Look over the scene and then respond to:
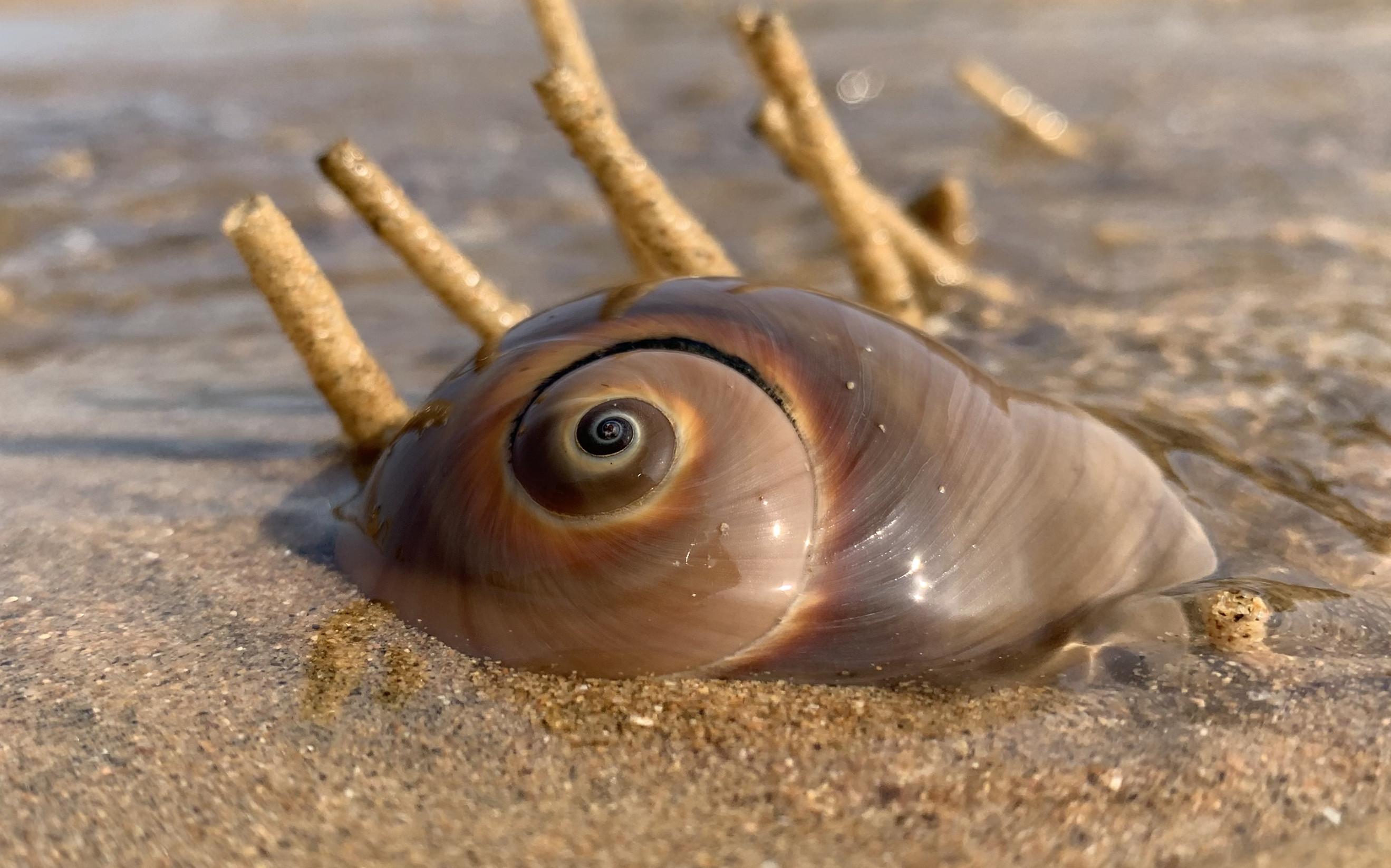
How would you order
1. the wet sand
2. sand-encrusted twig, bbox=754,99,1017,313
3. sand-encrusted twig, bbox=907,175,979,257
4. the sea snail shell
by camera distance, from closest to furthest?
1. the wet sand
2. the sea snail shell
3. sand-encrusted twig, bbox=754,99,1017,313
4. sand-encrusted twig, bbox=907,175,979,257

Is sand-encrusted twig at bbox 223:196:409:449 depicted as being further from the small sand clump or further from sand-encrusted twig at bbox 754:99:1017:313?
the small sand clump

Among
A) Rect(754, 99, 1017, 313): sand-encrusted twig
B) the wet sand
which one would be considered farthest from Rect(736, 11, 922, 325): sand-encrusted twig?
the wet sand

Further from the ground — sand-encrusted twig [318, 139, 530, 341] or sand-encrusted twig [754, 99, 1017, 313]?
sand-encrusted twig [318, 139, 530, 341]

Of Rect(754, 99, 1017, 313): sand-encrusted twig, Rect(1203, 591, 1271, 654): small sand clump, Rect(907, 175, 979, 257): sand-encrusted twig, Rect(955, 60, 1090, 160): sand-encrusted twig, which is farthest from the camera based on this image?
Rect(955, 60, 1090, 160): sand-encrusted twig

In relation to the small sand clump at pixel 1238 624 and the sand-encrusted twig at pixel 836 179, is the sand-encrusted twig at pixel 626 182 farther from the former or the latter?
the small sand clump at pixel 1238 624

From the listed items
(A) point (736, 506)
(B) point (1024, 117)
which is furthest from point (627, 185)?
(B) point (1024, 117)

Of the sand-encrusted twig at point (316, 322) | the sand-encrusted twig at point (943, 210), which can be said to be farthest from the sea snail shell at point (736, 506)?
the sand-encrusted twig at point (943, 210)

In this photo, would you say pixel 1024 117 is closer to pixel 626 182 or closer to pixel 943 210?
pixel 943 210
